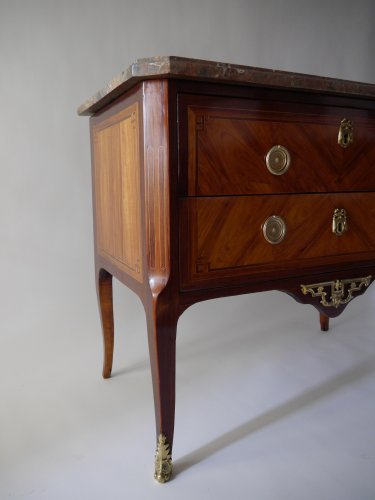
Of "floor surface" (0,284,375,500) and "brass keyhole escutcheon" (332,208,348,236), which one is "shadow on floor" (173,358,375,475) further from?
"brass keyhole escutcheon" (332,208,348,236)

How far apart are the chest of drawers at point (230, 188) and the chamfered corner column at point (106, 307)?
0.27 m

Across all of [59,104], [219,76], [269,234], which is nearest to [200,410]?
[269,234]

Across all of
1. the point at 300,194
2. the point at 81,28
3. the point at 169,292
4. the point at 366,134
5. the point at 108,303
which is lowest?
the point at 108,303

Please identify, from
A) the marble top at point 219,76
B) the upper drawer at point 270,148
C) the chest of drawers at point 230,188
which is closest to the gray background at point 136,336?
the chest of drawers at point 230,188

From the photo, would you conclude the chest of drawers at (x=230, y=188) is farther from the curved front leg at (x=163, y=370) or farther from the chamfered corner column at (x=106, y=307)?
the chamfered corner column at (x=106, y=307)

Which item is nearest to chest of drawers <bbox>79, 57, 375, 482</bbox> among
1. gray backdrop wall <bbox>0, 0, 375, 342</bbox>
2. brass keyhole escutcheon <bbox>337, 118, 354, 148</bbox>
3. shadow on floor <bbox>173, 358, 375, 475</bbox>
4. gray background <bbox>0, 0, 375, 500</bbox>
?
brass keyhole escutcheon <bbox>337, 118, 354, 148</bbox>

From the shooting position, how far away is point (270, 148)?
102 cm

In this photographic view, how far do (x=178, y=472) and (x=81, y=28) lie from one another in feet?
5.26

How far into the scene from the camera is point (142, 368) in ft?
5.29

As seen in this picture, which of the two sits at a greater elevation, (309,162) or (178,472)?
(309,162)

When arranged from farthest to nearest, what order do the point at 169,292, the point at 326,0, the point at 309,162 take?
1. the point at 326,0
2. the point at 309,162
3. the point at 169,292

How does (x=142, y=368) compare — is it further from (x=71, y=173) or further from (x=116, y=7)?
(x=116, y=7)

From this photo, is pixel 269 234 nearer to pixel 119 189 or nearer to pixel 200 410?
pixel 119 189

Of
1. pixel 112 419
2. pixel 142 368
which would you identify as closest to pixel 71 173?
pixel 142 368
